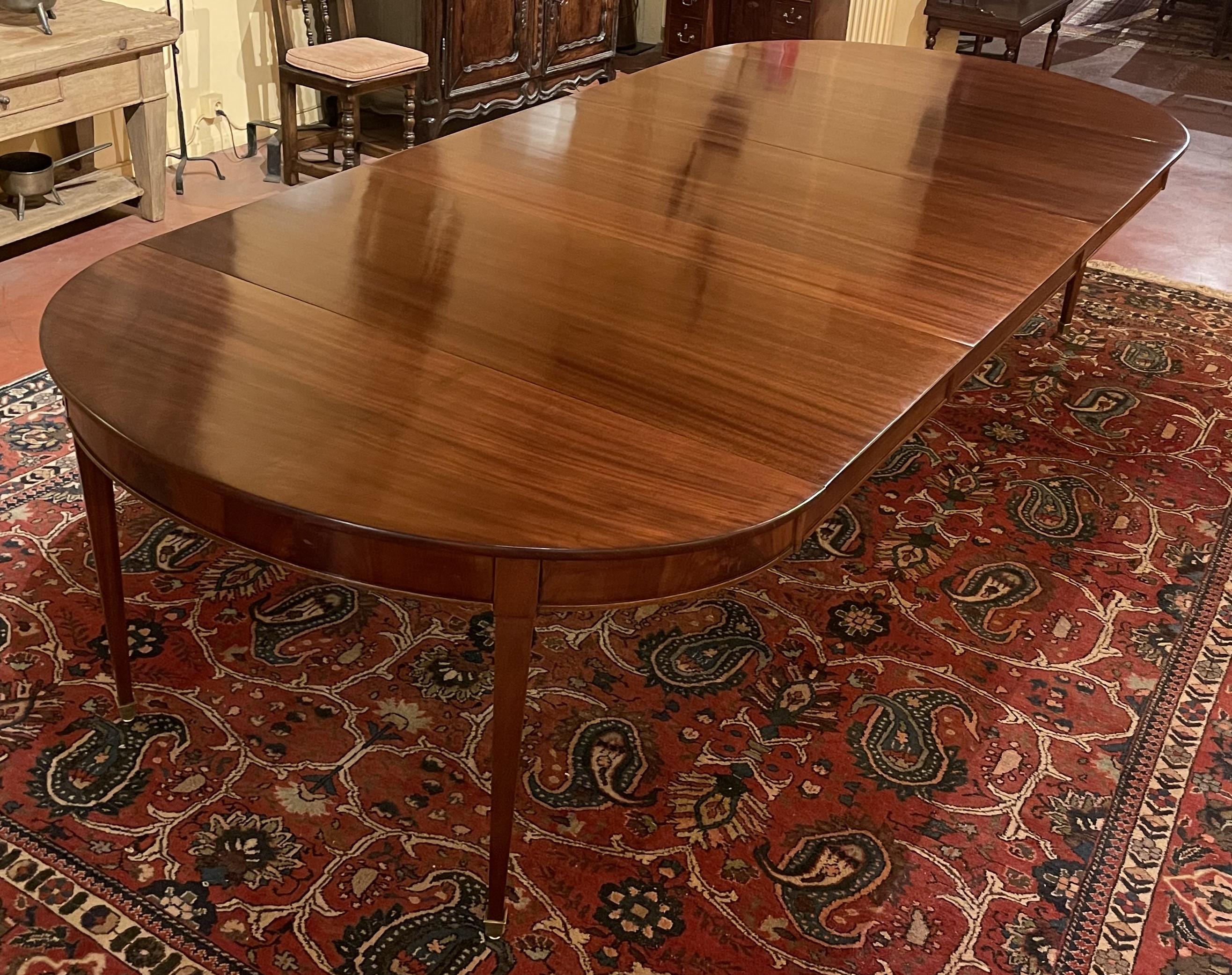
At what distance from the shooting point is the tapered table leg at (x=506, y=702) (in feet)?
4.42

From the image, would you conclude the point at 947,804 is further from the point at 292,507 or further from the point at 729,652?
the point at 292,507

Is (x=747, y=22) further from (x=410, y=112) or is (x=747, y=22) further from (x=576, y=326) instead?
(x=576, y=326)

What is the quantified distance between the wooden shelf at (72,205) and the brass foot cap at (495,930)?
2.69 metres

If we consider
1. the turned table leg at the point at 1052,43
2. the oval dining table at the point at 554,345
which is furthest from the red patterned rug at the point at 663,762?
the turned table leg at the point at 1052,43

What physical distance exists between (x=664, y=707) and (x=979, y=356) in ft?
2.60

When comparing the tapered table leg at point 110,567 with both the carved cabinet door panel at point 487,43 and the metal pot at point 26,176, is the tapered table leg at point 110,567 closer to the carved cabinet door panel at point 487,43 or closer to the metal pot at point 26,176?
the metal pot at point 26,176

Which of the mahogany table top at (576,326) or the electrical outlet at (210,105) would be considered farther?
the electrical outlet at (210,105)

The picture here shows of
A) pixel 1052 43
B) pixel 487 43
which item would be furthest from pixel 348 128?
pixel 1052 43

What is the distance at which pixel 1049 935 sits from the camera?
1.69 metres

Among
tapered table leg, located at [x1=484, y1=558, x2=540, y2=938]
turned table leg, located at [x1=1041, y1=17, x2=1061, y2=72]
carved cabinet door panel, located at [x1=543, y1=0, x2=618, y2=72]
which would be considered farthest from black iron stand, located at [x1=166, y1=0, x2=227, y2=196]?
turned table leg, located at [x1=1041, y1=17, x2=1061, y2=72]

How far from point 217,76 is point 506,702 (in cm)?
372

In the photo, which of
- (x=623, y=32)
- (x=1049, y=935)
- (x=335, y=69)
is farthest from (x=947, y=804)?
(x=623, y=32)

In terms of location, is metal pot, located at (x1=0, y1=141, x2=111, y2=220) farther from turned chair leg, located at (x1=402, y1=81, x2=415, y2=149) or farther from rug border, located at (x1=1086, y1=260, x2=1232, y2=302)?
rug border, located at (x1=1086, y1=260, x2=1232, y2=302)

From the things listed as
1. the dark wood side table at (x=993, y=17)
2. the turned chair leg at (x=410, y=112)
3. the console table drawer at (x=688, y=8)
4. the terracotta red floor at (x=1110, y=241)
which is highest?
the dark wood side table at (x=993, y=17)
